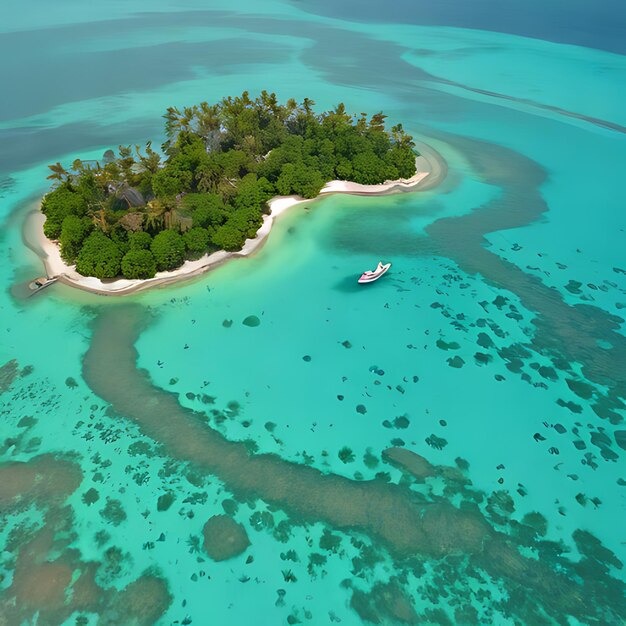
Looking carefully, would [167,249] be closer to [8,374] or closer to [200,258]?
[200,258]

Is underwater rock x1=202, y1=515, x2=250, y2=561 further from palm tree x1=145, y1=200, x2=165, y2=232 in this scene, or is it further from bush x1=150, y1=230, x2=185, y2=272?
palm tree x1=145, y1=200, x2=165, y2=232

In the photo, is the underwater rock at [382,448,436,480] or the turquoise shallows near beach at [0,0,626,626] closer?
the turquoise shallows near beach at [0,0,626,626]

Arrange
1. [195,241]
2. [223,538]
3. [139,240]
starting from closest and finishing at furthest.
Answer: [223,538]
[139,240]
[195,241]

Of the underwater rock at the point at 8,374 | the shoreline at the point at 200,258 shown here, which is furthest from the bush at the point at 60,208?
the underwater rock at the point at 8,374

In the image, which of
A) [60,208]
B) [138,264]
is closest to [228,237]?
[138,264]

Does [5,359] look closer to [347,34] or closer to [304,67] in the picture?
[304,67]

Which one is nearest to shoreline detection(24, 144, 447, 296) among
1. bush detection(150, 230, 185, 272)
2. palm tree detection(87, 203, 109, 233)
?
bush detection(150, 230, 185, 272)
